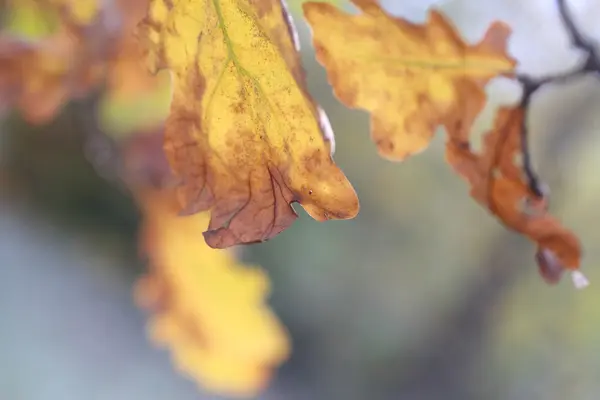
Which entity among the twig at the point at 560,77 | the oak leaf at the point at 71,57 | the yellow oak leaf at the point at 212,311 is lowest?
the yellow oak leaf at the point at 212,311

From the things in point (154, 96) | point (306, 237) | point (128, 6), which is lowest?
point (306, 237)

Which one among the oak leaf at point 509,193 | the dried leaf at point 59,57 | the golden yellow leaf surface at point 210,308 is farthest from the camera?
the golden yellow leaf surface at point 210,308

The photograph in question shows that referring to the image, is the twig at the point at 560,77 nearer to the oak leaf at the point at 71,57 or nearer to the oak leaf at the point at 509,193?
the oak leaf at the point at 509,193

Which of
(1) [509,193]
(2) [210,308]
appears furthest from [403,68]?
(2) [210,308]

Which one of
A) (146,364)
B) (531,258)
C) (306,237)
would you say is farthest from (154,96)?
(531,258)

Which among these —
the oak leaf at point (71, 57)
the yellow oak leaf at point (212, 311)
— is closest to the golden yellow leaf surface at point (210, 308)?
the yellow oak leaf at point (212, 311)

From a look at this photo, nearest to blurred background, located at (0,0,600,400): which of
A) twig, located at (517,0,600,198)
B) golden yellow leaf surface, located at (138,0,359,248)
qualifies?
twig, located at (517,0,600,198)

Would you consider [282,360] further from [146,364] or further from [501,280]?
[501,280]
